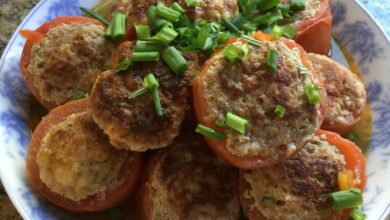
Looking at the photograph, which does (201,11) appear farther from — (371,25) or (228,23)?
(371,25)

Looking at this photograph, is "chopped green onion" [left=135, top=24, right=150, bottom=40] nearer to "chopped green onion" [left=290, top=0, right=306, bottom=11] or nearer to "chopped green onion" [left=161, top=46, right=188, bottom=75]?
"chopped green onion" [left=161, top=46, right=188, bottom=75]

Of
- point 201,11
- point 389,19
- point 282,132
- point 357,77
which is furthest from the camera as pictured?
point 389,19

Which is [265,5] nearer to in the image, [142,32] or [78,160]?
[142,32]

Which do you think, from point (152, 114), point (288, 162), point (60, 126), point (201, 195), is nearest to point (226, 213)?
point (201, 195)

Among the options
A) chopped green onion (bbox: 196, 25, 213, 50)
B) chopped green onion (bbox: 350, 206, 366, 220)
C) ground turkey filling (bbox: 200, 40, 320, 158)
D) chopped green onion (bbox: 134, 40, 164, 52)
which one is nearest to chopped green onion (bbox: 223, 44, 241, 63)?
ground turkey filling (bbox: 200, 40, 320, 158)

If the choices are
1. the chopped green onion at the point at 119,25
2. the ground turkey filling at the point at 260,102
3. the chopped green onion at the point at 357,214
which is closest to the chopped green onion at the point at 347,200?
the chopped green onion at the point at 357,214
